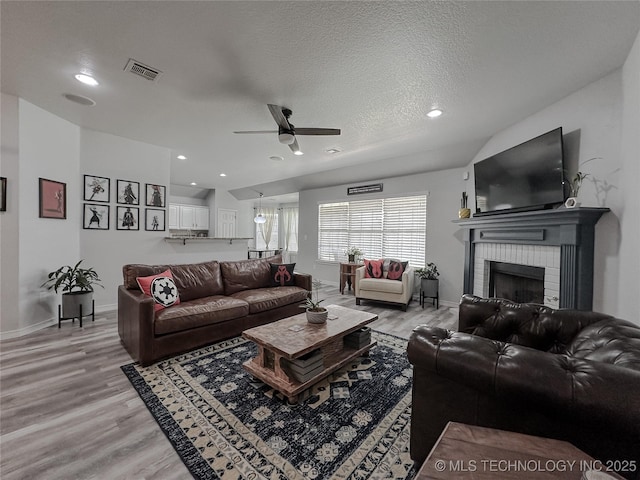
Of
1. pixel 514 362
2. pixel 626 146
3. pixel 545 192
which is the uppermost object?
pixel 626 146

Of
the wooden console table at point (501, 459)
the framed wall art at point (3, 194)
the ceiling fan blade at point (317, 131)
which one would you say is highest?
the ceiling fan blade at point (317, 131)

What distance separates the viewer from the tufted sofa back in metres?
1.41

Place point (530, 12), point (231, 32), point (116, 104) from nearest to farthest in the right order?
point (530, 12), point (231, 32), point (116, 104)

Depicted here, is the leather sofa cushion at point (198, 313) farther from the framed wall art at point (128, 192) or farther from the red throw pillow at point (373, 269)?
the red throw pillow at point (373, 269)

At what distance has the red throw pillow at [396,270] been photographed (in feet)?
15.1

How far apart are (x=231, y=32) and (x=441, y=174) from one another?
4222 mm

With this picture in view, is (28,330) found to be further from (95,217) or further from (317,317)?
(317,317)

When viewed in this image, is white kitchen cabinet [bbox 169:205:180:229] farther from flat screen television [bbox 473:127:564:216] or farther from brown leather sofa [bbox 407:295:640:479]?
brown leather sofa [bbox 407:295:640:479]

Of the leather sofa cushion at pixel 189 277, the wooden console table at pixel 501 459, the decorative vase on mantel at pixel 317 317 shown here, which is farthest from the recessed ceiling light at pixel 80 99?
the wooden console table at pixel 501 459

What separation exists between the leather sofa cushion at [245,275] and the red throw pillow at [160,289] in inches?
29.3

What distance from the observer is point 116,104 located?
2.90 meters

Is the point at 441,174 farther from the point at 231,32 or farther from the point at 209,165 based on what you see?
the point at 209,165

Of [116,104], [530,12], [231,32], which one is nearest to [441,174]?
[530,12]

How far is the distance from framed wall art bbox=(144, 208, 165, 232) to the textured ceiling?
132cm
